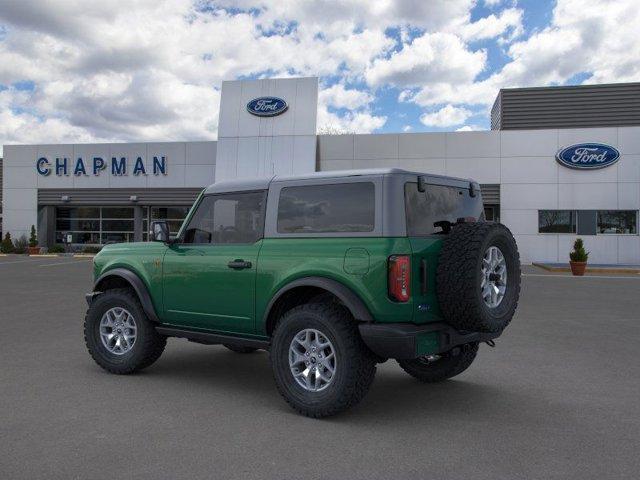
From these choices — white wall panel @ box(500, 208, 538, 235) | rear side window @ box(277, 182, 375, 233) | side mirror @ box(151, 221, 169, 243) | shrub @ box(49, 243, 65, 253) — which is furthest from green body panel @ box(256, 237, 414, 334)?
shrub @ box(49, 243, 65, 253)

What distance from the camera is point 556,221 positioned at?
1060 inches

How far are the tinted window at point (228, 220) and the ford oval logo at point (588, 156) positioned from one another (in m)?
23.8

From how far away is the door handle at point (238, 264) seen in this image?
5.27 meters

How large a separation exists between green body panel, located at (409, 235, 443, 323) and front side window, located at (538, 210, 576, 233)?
78.9 feet

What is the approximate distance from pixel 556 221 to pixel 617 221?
2.50 meters

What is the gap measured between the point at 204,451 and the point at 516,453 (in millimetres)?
2057

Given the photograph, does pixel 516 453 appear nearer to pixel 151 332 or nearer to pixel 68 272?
pixel 151 332

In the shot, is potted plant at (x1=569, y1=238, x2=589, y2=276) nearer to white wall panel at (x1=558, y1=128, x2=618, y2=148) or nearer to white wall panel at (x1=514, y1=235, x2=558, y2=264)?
white wall panel at (x1=514, y1=235, x2=558, y2=264)

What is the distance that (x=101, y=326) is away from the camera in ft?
21.0

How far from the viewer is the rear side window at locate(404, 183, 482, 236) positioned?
4.78m

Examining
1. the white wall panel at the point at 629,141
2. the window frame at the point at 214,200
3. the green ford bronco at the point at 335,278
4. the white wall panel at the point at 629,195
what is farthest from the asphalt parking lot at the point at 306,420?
the white wall panel at the point at 629,141

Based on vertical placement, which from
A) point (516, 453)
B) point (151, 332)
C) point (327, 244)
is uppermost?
point (327, 244)

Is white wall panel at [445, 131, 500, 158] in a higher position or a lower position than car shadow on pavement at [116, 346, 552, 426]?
higher

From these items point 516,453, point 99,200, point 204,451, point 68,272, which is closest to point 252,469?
point 204,451
